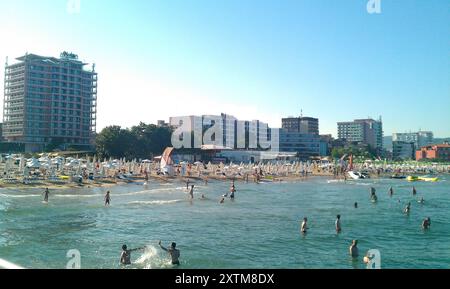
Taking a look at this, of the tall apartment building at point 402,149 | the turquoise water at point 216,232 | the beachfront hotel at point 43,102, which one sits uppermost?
the beachfront hotel at point 43,102

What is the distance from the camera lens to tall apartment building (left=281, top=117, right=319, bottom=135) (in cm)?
18550

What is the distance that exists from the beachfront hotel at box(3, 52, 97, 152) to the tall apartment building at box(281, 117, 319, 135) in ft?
344

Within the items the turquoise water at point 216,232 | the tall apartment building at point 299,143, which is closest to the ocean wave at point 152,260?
the turquoise water at point 216,232

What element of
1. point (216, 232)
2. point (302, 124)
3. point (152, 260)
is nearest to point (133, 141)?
point (216, 232)

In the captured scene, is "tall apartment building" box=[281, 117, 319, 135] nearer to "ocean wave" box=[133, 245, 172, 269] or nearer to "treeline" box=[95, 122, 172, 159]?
"treeline" box=[95, 122, 172, 159]

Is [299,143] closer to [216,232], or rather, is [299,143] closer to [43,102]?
[43,102]

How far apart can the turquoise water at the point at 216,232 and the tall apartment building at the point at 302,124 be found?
147m

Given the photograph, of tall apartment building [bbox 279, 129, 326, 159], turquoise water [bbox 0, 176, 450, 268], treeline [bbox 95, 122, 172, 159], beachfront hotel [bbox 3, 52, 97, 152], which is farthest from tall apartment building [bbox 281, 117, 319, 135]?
turquoise water [bbox 0, 176, 450, 268]

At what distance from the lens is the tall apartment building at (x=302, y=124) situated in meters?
186

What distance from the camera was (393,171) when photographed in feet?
380

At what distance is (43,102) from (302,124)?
387ft

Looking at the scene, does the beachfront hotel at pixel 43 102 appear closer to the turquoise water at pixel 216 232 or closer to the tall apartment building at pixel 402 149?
the turquoise water at pixel 216 232

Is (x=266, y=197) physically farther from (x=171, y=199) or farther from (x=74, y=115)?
(x=74, y=115)

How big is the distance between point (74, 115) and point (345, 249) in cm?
9819
